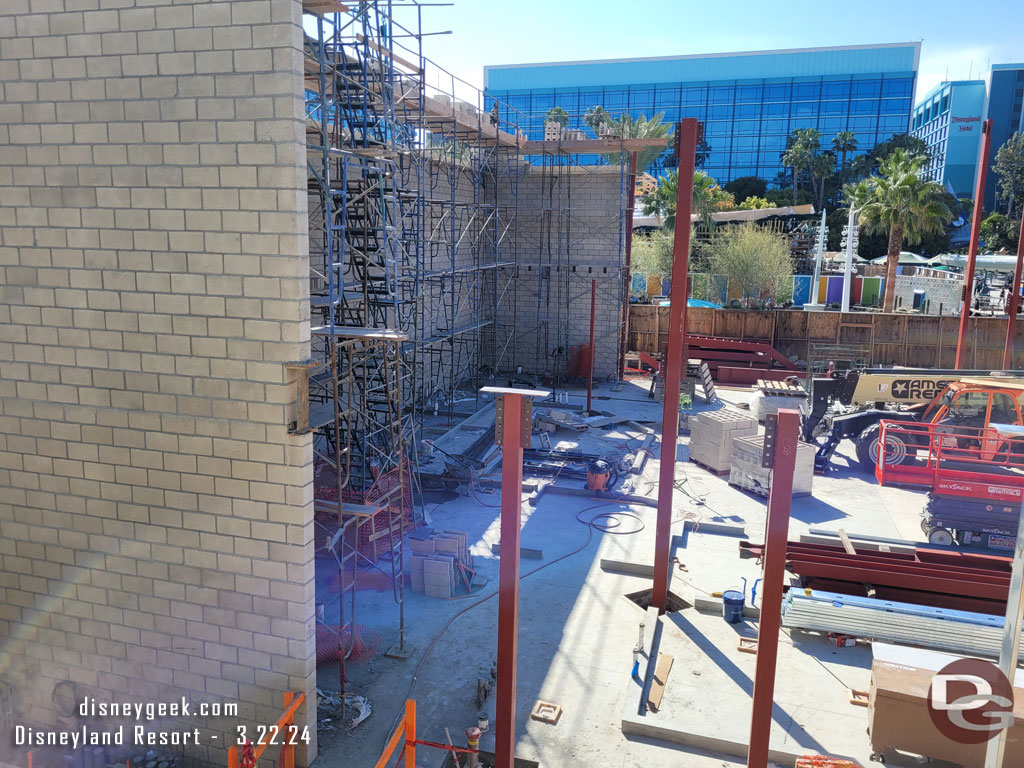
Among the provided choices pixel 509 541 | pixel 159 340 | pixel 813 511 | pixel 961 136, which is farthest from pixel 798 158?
pixel 159 340

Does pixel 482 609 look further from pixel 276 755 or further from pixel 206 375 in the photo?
pixel 206 375

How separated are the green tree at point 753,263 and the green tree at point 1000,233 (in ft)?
73.7

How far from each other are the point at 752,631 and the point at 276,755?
590cm

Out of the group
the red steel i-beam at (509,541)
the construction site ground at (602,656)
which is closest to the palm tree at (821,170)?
the construction site ground at (602,656)

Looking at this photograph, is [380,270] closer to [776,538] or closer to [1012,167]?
[776,538]

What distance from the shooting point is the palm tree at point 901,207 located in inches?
1179

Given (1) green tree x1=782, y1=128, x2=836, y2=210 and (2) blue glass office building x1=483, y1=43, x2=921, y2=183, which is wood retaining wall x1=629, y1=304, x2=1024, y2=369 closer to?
(1) green tree x1=782, y1=128, x2=836, y2=210

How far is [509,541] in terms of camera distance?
6.48 metres

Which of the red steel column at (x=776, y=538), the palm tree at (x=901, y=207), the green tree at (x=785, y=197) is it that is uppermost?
the green tree at (x=785, y=197)

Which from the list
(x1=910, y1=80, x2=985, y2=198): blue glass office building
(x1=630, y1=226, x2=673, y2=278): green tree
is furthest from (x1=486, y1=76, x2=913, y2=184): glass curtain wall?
(x1=630, y1=226, x2=673, y2=278): green tree

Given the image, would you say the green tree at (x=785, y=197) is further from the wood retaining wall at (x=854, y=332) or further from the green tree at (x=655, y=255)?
the wood retaining wall at (x=854, y=332)

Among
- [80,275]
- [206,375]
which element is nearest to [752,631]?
[206,375]

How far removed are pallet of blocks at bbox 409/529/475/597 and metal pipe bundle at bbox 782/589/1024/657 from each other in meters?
4.32

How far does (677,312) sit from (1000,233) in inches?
1891
